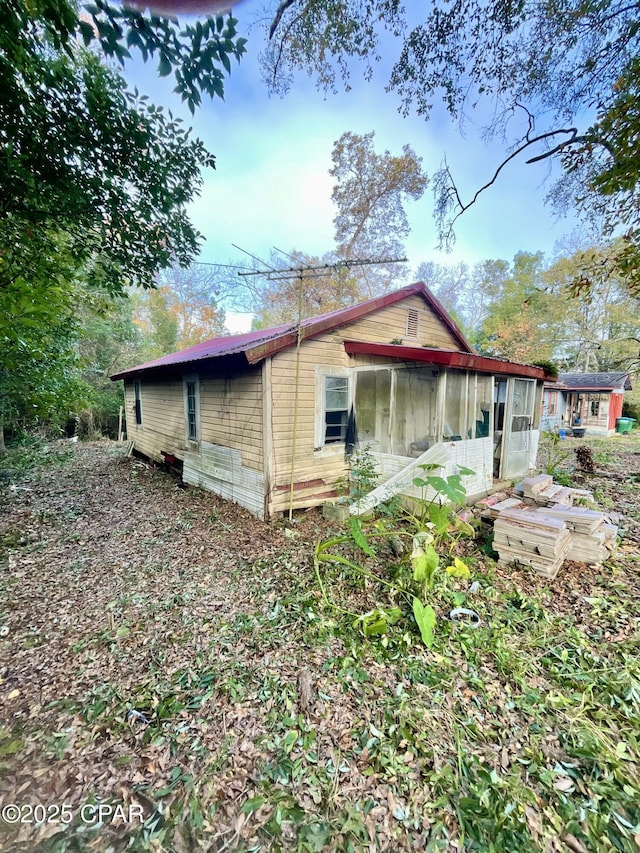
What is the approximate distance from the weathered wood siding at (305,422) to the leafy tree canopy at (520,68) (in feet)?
10.4

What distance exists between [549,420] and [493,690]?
19.5 m

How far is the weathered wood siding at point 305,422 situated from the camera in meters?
5.68

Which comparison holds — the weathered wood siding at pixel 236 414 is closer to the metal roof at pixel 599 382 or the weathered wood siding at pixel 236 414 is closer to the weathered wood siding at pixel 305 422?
the weathered wood siding at pixel 305 422

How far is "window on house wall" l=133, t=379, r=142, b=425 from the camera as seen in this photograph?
1146cm

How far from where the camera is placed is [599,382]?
20.2m

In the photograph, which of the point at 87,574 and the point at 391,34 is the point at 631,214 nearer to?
the point at 391,34

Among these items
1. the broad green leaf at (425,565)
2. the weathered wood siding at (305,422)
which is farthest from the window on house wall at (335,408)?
the broad green leaf at (425,565)

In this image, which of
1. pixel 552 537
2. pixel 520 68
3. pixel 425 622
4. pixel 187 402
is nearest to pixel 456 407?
pixel 552 537

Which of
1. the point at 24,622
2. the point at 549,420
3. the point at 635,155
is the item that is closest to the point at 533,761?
the point at 24,622

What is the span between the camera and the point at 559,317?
75.3 ft

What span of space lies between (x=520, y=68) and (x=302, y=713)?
7.81m

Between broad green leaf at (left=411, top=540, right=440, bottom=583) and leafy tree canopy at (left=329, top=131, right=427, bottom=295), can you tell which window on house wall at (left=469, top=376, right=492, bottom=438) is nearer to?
broad green leaf at (left=411, top=540, right=440, bottom=583)

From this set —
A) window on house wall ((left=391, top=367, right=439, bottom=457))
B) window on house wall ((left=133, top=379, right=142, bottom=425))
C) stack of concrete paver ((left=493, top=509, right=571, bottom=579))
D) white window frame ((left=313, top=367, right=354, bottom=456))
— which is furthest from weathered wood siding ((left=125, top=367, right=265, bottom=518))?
stack of concrete paver ((left=493, top=509, right=571, bottom=579))

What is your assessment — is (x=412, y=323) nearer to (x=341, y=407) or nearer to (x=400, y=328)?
(x=400, y=328)
